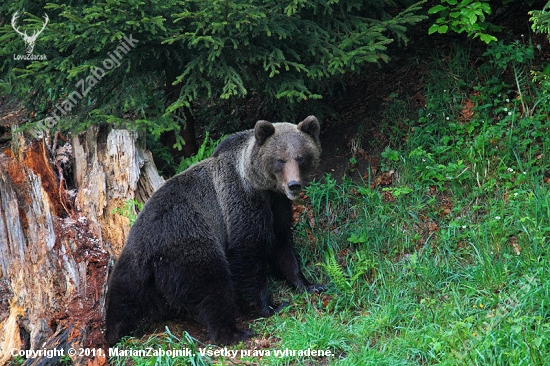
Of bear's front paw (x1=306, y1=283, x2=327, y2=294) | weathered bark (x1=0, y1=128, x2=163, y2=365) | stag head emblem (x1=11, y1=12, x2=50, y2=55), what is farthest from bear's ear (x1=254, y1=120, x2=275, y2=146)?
stag head emblem (x1=11, y1=12, x2=50, y2=55)

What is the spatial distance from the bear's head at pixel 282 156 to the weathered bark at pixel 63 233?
1.85m

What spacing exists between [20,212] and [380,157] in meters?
4.61

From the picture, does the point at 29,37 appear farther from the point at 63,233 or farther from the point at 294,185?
the point at 294,185

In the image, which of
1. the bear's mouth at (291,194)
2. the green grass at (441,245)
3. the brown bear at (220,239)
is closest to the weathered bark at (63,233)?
the brown bear at (220,239)

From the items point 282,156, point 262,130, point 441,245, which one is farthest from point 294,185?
point 441,245

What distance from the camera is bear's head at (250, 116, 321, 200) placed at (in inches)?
259

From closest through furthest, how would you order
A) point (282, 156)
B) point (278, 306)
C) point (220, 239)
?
point (282, 156) < point (220, 239) < point (278, 306)

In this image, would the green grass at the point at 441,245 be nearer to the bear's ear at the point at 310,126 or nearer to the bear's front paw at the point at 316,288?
the bear's front paw at the point at 316,288

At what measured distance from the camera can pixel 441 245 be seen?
23.0ft

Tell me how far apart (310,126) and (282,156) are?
51 centimetres

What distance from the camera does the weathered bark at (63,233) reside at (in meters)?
6.49

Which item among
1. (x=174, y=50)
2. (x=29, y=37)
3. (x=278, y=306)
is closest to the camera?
(x=278, y=306)

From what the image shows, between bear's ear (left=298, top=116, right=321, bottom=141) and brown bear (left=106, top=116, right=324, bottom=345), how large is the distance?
0.01 metres

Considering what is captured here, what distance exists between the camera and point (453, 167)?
770 centimetres
